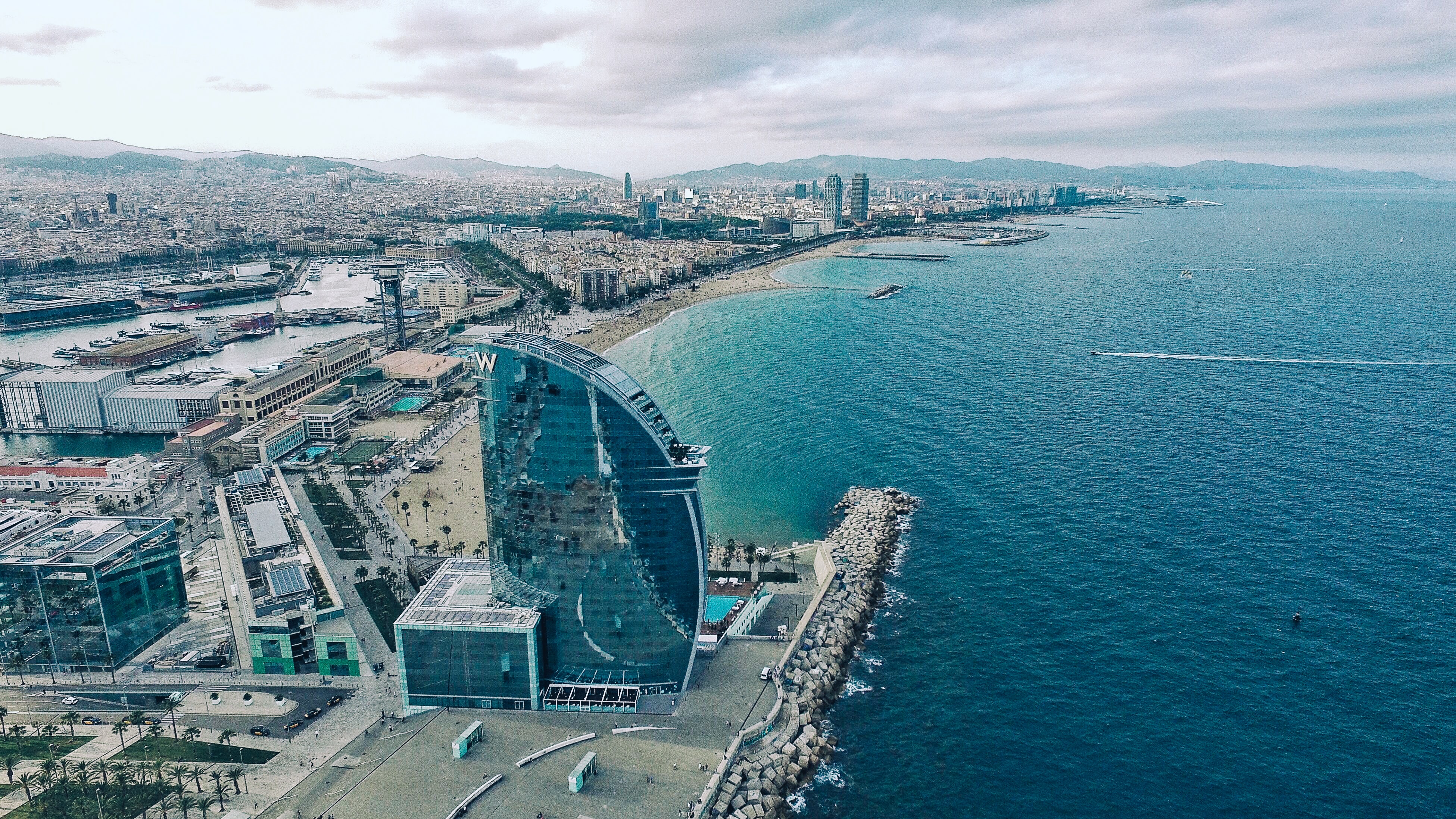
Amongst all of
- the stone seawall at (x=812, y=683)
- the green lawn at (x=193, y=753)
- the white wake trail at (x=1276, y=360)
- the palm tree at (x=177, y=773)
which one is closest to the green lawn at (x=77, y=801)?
the palm tree at (x=177, y=773)

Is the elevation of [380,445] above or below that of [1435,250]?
below

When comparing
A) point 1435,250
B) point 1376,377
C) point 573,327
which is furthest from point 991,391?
point 1435,250

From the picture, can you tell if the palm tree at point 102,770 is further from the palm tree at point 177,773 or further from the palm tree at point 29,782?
the palm tree at point 177,773

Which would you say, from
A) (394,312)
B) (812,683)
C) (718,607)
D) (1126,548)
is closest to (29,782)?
(718,607)

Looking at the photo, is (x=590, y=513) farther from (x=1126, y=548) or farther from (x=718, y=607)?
(x=1126, y=548)

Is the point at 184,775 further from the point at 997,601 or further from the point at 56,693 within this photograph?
the point at 997,601

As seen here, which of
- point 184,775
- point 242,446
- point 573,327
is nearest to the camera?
point 184,775
